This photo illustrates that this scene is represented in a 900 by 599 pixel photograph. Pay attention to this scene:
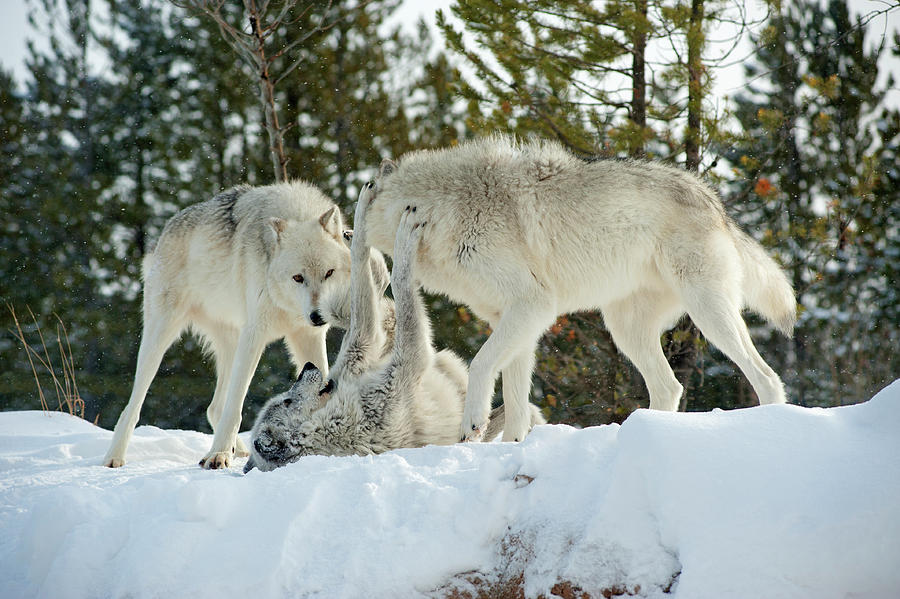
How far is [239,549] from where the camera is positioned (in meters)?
2.39

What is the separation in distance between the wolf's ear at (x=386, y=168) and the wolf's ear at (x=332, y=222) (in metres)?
0.61

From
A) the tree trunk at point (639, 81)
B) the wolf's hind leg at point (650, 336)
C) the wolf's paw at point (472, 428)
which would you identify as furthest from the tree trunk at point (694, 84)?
→ the wolf's paw at point (472, 428)

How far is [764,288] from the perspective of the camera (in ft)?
14.4

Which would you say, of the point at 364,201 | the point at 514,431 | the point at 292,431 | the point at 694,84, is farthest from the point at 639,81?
the point at 292,431

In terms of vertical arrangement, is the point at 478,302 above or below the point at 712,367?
above

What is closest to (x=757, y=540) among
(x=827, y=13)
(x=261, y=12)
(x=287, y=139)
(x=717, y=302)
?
(x=717, y=302)

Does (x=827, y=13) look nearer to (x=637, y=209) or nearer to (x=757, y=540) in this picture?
(x=637, y=209)

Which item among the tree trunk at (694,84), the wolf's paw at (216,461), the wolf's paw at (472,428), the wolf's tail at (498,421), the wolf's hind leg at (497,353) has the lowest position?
the wolf's paw at (216,461)

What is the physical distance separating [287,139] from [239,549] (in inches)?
491

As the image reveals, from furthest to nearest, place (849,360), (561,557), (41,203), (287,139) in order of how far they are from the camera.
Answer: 1. (41,203)
2. (287,139)
3. (849,360)
4. (561,557)

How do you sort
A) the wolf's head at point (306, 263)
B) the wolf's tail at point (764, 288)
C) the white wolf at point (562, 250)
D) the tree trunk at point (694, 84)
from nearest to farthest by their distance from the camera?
the white wolf at point (562, 250), the wolf's tail at point (764, 288), the wolf's head at point (306, 263), the tree trunk at point (694, 84)

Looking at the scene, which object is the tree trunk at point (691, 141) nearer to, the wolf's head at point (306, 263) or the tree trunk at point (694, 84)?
the tree trunk at point (694, 84)

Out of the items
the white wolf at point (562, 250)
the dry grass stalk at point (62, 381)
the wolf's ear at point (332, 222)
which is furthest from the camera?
the dry grass stalk at point (62, 381)

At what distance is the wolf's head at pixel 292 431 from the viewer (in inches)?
145
